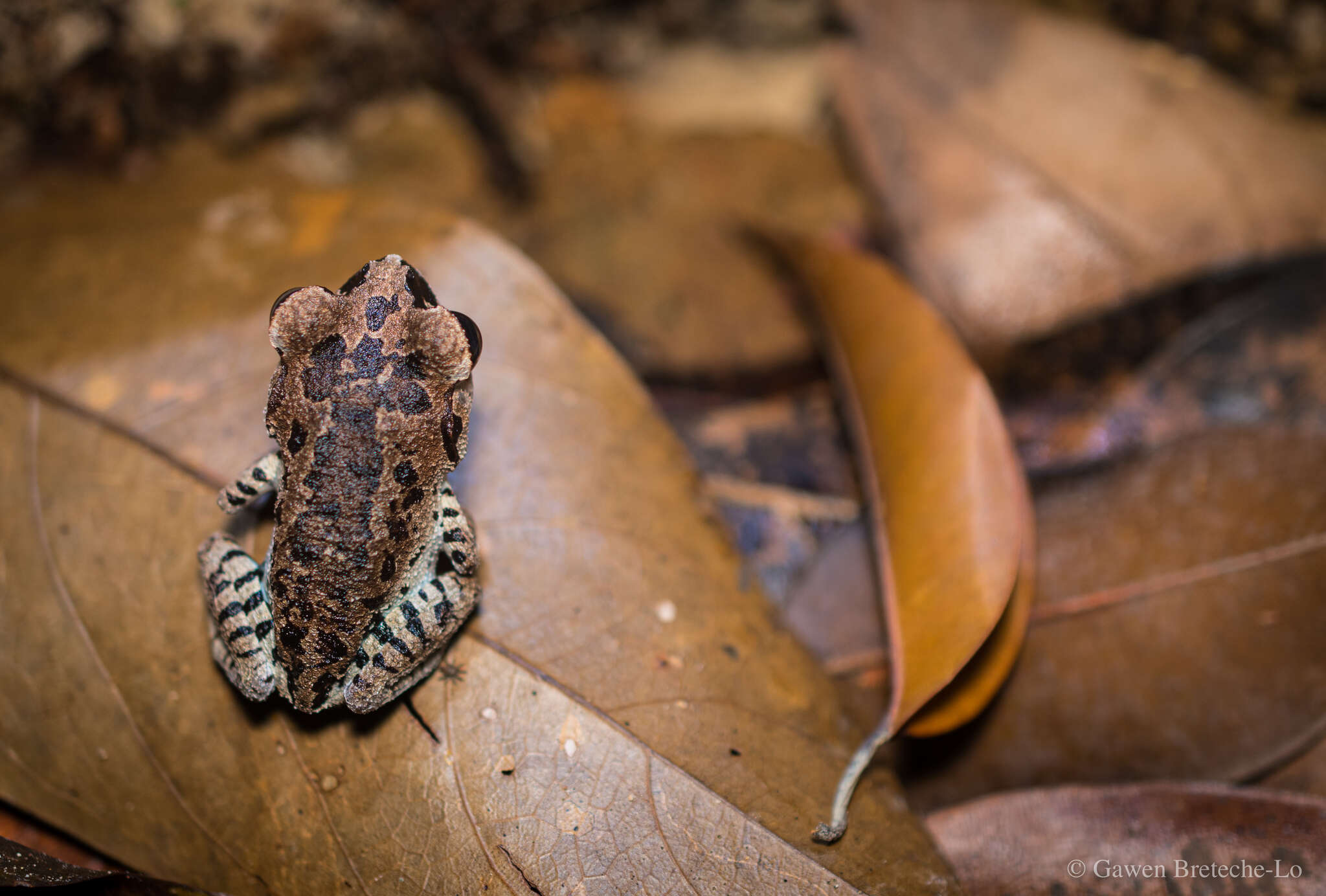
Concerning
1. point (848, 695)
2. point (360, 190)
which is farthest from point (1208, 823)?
point (360, 190)

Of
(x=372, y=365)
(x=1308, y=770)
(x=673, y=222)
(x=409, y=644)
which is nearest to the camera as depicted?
(x=409, y=644)

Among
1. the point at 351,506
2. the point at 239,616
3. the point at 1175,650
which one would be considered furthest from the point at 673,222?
the point at 1175,650

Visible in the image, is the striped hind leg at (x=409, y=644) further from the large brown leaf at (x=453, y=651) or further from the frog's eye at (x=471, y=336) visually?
the frog's eye at (x=471, y=336)

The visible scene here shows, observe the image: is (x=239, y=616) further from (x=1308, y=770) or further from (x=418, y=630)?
(x=1308, y=770)

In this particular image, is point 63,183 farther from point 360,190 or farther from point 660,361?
point 660,361

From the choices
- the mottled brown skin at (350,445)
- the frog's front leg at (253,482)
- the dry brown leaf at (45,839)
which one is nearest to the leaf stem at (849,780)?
the mottled brown skin at (350,445)

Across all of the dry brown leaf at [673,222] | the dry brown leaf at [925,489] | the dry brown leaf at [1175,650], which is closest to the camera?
the dry brown leaf at [925,489]
